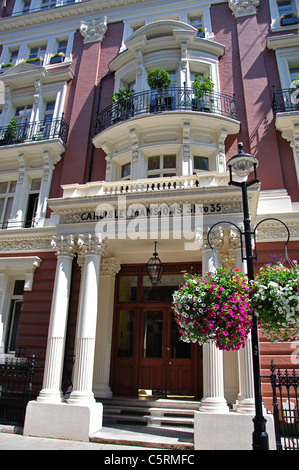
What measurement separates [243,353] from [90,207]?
5.97m

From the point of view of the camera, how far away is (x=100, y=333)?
11680 mm

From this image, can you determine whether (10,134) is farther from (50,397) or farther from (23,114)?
(50,397)

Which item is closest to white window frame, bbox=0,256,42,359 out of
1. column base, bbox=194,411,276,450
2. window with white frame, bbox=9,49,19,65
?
column base, bbox=194,411,276,450

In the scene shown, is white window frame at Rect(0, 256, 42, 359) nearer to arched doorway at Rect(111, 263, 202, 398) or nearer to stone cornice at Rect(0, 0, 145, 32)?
arched doorway at Rect(111, 263, 202, 398)

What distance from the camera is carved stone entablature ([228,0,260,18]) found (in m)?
15.4

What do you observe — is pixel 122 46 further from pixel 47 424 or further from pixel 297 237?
pixel 47 424

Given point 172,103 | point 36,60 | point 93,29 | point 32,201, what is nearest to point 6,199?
point 32,201

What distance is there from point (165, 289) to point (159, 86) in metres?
7.99

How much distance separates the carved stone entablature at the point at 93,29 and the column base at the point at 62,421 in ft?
53.7

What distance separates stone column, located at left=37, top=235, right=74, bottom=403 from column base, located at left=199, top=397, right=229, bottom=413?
380 centimetres

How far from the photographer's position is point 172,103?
1359cm

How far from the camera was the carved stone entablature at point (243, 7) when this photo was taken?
50.4 feet

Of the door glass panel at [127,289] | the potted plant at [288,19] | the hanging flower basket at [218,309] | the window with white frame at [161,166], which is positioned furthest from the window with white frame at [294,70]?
the hanging flower basket at [218,309]
